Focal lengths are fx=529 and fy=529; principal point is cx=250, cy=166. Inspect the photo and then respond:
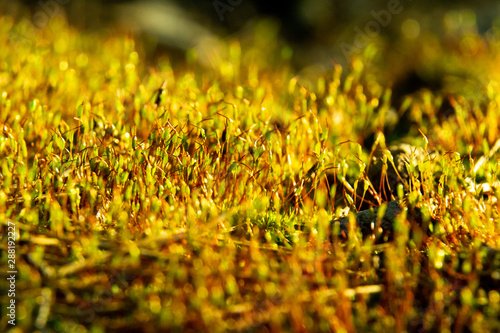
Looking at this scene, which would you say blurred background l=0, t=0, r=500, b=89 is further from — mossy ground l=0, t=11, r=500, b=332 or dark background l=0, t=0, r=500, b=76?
mossy ground l=0, t=11, r=500, b=332

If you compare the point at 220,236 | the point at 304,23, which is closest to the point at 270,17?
the point at 304,23

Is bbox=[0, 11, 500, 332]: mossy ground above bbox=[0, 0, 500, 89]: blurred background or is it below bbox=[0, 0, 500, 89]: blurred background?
below

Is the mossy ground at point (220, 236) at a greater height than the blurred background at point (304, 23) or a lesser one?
lesser

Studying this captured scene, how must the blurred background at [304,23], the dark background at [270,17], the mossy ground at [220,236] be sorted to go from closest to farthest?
the mossy ground at [220,236], the blurred background at [304,23], the dark background at [270,17]

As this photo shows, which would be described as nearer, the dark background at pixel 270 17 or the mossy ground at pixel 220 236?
the mossy ground at pixel 220 236

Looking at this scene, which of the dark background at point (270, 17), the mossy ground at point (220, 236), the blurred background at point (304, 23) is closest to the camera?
the mossy ground at point (220, 236)

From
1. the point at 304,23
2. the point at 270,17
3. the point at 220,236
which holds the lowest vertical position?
the point at 220,236

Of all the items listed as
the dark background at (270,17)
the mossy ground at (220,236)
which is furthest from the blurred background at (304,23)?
the mossy ground at (220,236)

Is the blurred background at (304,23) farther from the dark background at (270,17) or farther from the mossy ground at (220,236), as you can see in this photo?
the mossy ground at (220,236)

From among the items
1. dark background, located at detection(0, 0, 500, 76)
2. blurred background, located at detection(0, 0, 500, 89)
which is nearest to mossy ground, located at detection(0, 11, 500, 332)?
blurred background, located at detection(0, 0, 500, 89)

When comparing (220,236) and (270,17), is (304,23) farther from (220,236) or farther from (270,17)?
(220,236)
